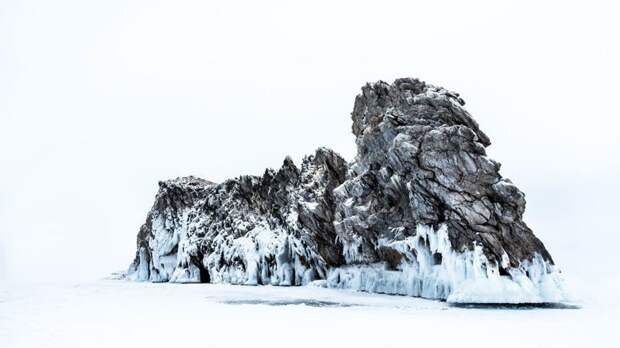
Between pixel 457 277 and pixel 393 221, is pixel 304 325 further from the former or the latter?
pixel 393 221

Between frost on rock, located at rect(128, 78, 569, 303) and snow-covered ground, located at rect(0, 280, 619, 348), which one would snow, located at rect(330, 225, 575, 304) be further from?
snow-covered ground, located at rect(0, 280, 619, 348)

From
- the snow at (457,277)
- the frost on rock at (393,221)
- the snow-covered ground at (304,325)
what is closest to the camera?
the snow-covered ground at (304,325)

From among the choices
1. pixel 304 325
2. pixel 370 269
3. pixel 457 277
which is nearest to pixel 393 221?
pixel 370 269

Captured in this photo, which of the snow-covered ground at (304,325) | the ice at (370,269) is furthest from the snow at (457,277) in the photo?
the snow-covered ground at (304,325)

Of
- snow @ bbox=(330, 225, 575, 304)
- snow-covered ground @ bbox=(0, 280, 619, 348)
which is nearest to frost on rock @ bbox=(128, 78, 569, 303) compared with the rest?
snow @ bbox=(330, 225, 575, 304)

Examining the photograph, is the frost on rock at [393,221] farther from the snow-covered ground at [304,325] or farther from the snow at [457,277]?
the snow-covered ground at [304,325]

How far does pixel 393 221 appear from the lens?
190 feet

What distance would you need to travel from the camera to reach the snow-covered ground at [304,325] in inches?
966

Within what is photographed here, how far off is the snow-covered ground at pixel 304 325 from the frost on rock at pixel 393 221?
5.25 m

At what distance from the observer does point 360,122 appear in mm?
69438

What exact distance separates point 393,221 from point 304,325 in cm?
2952

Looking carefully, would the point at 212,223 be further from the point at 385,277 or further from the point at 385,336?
the point at 385,336

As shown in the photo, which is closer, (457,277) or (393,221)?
(457,277)

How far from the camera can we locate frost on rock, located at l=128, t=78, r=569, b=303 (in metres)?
46.2
